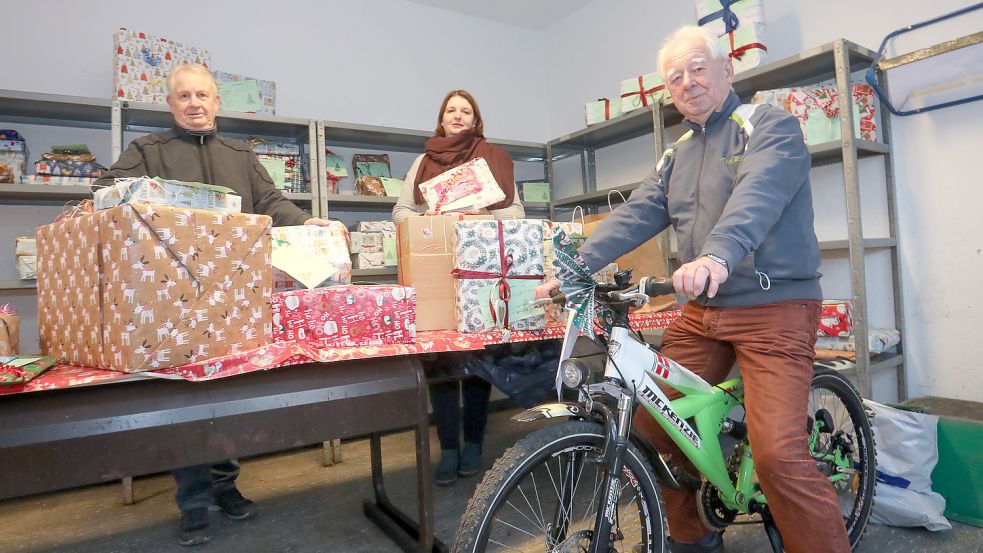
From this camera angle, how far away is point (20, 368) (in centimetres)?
117

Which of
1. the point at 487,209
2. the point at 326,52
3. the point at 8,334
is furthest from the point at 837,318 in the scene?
the point at 326,52

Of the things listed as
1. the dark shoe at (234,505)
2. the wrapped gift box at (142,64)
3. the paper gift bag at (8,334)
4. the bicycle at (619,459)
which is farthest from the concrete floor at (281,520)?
the wrapped gift box at (142,64)

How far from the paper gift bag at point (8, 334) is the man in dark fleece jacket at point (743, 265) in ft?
4.65

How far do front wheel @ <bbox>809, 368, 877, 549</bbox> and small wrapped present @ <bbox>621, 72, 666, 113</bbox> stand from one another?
2.15 m

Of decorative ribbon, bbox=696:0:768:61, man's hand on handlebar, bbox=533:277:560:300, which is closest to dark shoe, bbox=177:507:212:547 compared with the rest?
man's hand on handlebar, bbox=533:277:560:300

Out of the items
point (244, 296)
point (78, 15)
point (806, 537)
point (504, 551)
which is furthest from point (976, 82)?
point (78, 15)

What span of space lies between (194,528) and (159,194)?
143cm

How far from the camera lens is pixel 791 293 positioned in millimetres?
1422

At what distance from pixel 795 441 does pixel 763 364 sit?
0.19m

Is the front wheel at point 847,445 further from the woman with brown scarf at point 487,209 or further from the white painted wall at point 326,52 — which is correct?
the white painted wall at point 326,52

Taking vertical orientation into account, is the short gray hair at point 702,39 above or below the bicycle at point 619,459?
above

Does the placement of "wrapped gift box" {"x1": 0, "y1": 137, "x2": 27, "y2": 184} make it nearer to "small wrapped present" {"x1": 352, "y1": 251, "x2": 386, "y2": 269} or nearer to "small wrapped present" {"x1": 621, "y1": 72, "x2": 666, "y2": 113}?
"small wrapped present" {"x1": 352, "y1": 251, "x2": 386, "y2": 269}

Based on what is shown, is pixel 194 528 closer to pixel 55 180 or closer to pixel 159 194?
pixel 159 194

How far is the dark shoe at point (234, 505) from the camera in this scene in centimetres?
224
